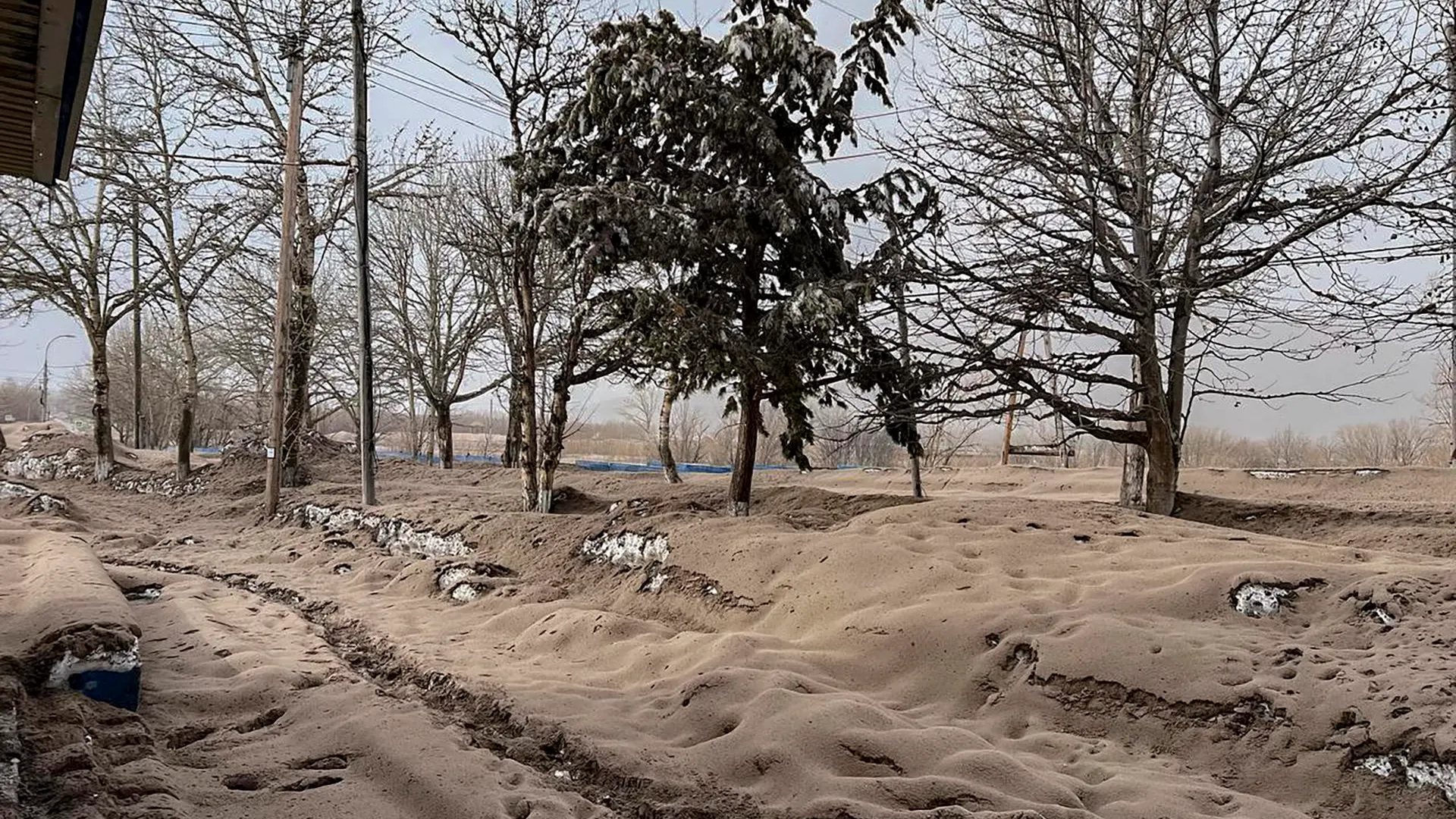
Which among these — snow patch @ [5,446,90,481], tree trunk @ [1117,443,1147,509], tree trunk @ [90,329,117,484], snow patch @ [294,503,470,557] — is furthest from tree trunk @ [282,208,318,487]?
tree trunk @ [1117,443,1147,509]

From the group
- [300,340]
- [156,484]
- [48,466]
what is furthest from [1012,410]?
[48,466]

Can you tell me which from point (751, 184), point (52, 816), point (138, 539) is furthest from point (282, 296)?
point (52, 816)

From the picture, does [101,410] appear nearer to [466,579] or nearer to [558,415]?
[558,415]

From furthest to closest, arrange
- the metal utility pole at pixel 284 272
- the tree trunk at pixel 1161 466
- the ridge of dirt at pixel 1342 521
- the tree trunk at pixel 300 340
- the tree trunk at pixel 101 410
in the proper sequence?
1. the tree trunk at pixel 101 410
2. the tree trunk at pixel 300 340
3. the metal utility pole at pixel 284 272
4. the tree trunk at pixel 1161 466
5. the ridge of dirt at pixel 1342 521

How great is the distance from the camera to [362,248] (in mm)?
12820

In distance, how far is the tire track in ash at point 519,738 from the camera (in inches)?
145

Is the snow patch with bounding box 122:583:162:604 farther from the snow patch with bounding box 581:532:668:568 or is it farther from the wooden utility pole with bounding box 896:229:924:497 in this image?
the wooden utility pole with bounding box 896:229:924:497

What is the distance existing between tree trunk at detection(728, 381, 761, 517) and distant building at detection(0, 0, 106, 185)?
6.14 meters

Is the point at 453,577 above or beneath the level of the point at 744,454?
beneath

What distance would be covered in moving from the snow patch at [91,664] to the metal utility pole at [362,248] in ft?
27.1

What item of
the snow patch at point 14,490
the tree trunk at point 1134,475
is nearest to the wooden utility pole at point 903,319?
the tree trunk at point 1134,475

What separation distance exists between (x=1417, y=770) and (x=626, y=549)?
20.1 ft

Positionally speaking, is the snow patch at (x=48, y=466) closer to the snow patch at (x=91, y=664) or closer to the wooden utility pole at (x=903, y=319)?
the snow patch at (x=91, y=664)

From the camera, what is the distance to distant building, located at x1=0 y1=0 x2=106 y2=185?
410 centimetres
